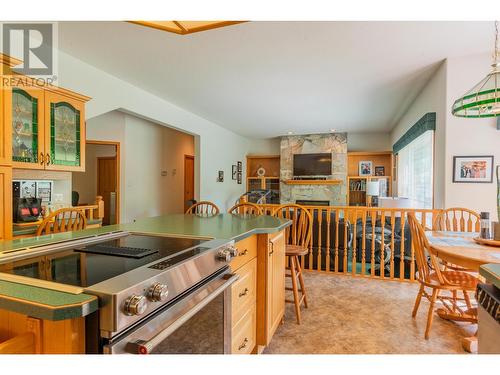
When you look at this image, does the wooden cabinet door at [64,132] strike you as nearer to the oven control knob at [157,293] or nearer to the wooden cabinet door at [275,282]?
the wooden cabinet door at [275,282]

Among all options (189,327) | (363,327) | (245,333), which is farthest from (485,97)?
(189,327)

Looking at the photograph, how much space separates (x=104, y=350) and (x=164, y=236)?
2.80ft

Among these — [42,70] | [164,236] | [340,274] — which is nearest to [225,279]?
[164,236]

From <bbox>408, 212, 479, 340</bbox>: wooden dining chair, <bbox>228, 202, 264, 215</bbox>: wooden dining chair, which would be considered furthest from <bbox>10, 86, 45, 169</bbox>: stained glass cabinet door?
<bbox>408, 212, 479, 340</bbox>: wooden dining chair

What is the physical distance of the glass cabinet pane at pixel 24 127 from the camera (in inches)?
97.7

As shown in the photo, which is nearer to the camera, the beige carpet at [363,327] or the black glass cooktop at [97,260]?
the black glass cooktop at [97,260]

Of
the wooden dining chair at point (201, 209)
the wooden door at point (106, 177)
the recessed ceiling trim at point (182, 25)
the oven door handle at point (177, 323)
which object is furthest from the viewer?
the wooden door at point (106, 177)

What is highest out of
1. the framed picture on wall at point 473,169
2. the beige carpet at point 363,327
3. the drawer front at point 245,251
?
the framed picture on wall at point 473,169

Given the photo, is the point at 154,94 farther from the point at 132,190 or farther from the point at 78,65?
the point at 132,190

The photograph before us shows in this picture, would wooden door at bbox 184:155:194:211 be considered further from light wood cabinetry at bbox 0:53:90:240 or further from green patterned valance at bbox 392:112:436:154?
green patterned valance at bbox 392:112:436:154

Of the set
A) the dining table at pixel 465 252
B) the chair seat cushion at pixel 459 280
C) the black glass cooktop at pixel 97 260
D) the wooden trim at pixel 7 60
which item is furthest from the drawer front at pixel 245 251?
the wooden trim at pixel 7 60

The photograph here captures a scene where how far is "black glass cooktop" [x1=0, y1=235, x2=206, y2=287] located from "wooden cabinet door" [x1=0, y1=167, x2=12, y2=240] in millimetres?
1428

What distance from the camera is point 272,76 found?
3701 mm

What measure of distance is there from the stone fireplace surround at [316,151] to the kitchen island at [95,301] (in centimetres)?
584
